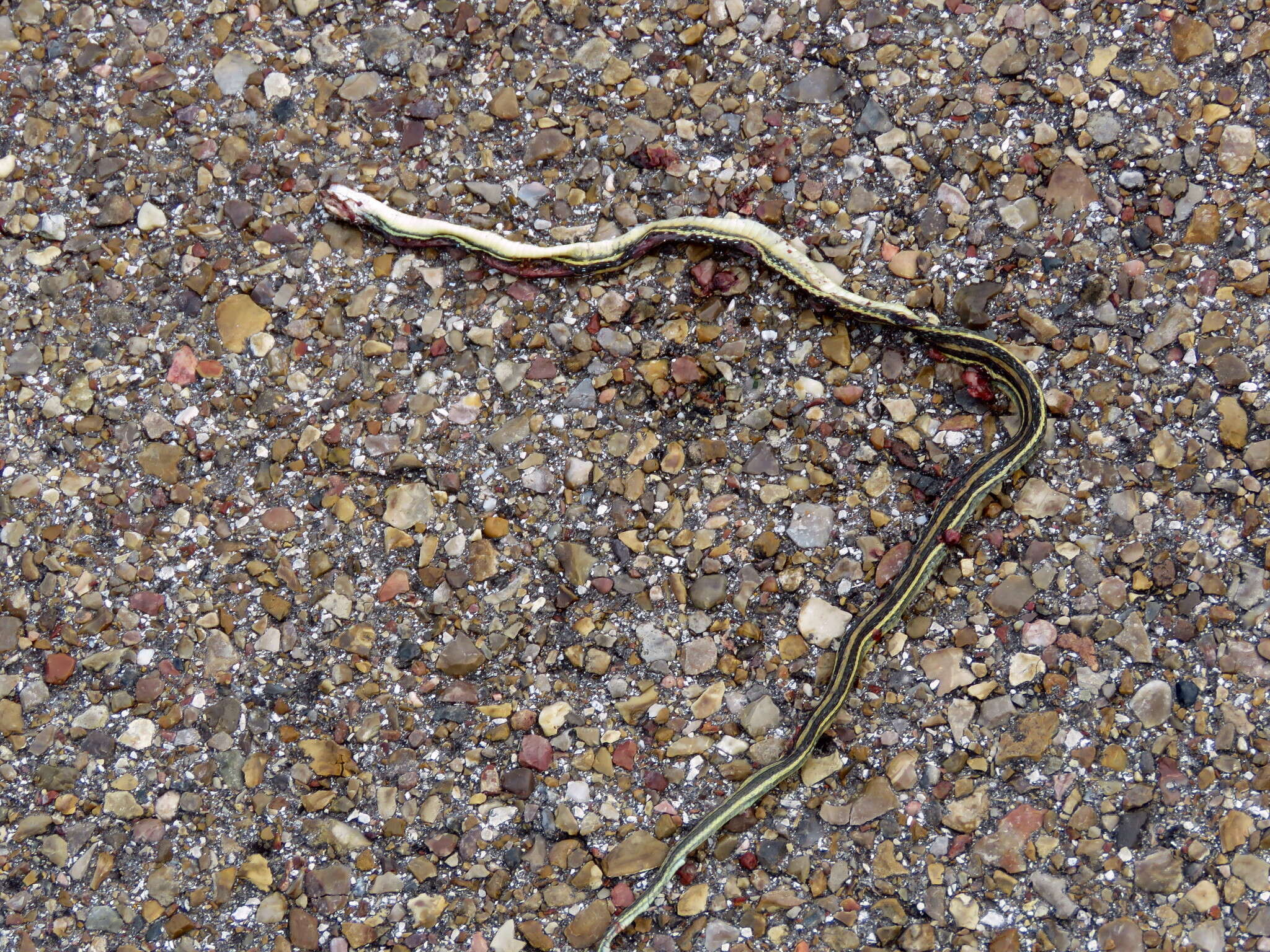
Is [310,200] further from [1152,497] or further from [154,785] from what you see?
[1152,497]

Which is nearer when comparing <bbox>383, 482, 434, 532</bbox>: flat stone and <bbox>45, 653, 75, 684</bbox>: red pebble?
<bbox>45, 653, 75, 684</bbox>: red pebble

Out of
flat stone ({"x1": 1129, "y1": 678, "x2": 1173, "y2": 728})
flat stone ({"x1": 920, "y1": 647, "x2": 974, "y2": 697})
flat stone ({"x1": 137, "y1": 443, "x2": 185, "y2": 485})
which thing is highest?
flat stone ({"x1": 1129, "y1": 678, "x2": 1173, "y2": 728})

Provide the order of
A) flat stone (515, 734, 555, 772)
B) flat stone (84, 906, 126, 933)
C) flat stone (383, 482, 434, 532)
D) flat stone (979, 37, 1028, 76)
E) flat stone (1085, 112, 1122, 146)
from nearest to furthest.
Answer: flat stone (84, 906, 126, 933) → flat stone (515, 734, 555, 772) → flat stone (383, 482, 434, 532) → flat stone (1085, 112, 1122, 146) → flat stone (979, 37, 1028, 76)

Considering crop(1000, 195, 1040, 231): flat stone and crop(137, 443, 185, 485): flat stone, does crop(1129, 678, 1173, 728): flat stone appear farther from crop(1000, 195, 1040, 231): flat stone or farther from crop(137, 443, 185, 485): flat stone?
crop(137, 443, 185, 485): flat stone

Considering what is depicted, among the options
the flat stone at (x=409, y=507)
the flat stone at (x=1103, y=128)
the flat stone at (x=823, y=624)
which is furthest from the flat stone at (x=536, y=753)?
the flat stone at (x=1103, y=128)

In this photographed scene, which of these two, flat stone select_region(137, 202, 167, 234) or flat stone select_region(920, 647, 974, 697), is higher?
flat stone select_region(137, 202, 167, 234)

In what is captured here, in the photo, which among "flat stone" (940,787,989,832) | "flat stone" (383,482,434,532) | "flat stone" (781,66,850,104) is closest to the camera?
"flat stone" (940,787,989,832)

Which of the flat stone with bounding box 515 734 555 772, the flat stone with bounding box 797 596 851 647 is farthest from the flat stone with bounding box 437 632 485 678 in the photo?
the flat stone with bounding box 797 596 851 647

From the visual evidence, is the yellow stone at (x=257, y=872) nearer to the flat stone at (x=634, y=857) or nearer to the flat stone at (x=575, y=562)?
the flat stone at (x=634, y=857)

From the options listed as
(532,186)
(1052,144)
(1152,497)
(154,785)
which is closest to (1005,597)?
(1152,497)
